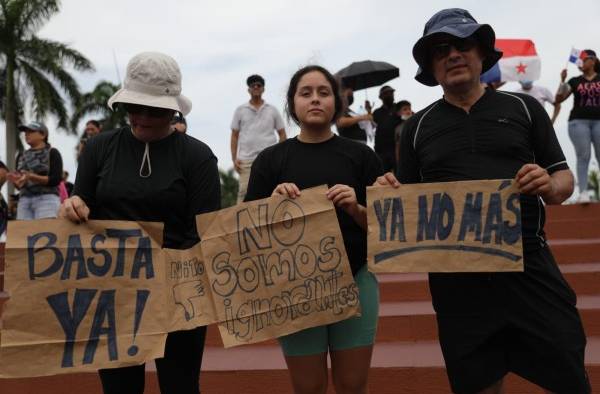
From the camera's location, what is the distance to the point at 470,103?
2.18m

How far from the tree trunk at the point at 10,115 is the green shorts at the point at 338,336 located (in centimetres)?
2263

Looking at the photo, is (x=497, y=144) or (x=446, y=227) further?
(x=446, y=227)

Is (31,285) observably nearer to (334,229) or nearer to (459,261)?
(334,229)

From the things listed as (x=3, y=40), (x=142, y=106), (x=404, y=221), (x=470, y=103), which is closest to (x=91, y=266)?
(x=142, y=106)

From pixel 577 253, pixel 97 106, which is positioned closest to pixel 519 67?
pixel 577 253

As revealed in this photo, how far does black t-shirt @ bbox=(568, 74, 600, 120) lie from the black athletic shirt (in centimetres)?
509

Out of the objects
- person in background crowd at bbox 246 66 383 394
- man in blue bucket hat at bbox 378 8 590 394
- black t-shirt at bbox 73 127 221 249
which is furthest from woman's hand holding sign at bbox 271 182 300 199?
man in blue bucket hat at bbox 378 8 590 394

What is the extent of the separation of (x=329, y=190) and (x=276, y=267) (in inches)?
15.1

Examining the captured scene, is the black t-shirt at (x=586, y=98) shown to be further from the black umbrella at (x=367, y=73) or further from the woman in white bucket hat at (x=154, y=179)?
the woman in white bucket hat at (x=154, y=179)

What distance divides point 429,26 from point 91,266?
1594mm

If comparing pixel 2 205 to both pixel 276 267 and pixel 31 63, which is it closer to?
pixel 276 267

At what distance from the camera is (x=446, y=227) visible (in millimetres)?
2195

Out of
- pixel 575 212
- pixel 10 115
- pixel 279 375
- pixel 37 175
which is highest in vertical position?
pixel 10 115

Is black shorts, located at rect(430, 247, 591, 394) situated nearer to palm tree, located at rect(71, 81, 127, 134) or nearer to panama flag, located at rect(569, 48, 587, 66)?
panama flag, located at rect(569, 48, 587, 66)
